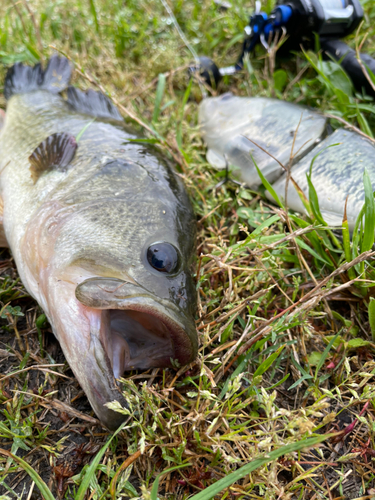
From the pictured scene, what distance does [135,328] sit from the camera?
1905mm

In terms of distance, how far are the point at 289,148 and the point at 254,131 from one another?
0.39 m

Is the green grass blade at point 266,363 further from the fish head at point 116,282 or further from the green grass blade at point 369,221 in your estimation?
the green grass blade at point 369,221

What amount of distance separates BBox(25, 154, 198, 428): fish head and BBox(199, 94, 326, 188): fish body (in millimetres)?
1136

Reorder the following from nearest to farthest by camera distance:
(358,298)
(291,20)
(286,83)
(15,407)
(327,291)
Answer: (15,407) < (327,291) < (358,298) < (291,20) < (286,83)

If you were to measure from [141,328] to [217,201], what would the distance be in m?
1.28

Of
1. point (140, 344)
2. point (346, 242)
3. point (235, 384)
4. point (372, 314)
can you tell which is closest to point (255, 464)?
point (235, 384)

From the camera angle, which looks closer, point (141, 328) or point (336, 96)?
point (141, 328)

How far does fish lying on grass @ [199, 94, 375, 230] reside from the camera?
104 inches

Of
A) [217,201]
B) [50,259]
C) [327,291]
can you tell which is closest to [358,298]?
[327,291]

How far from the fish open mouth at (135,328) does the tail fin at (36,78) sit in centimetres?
222

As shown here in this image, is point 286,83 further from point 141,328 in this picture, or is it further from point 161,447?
point 161,447

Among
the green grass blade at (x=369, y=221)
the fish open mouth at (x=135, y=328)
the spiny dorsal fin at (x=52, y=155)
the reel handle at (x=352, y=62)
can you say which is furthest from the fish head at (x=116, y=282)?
the reel handle at (x=352, y=62)

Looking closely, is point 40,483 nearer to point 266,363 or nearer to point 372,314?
point 266,363

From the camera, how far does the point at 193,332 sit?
1.73 m
